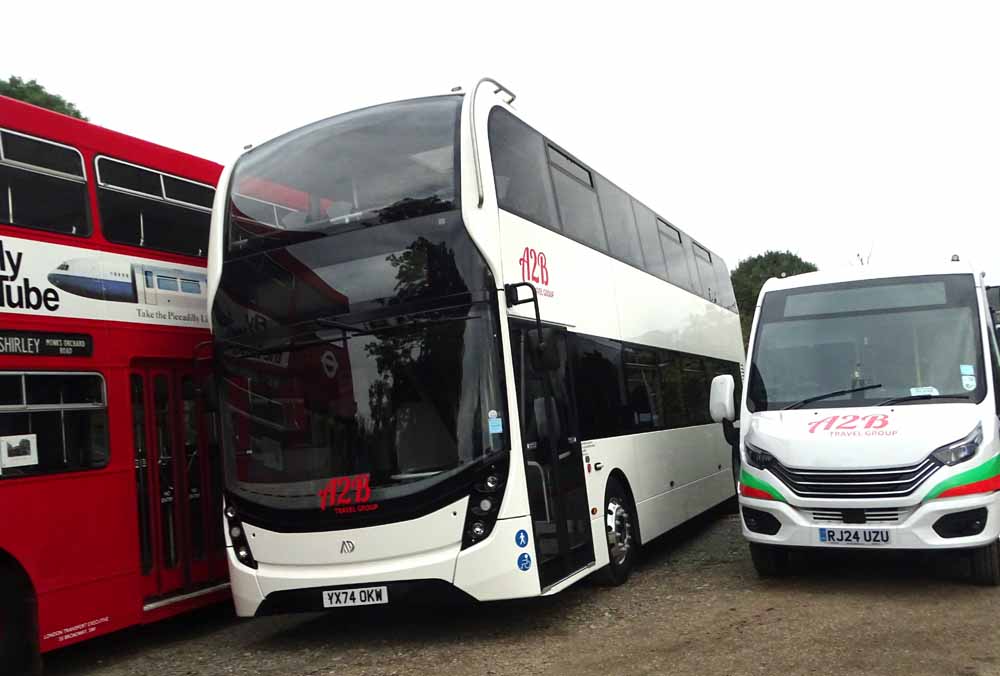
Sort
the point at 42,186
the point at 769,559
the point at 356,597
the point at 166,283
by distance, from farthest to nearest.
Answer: the point at 769,559 → the point at 166,283 → the point at 42,186 → the point at 356,597

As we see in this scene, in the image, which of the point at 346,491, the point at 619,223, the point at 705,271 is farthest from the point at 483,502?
the point at 705,271

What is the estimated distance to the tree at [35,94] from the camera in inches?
1169

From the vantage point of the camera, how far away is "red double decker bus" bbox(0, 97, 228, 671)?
293 inches

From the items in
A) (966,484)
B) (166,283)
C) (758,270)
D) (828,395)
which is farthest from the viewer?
(758,270)

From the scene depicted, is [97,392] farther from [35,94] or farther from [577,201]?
[35,94]

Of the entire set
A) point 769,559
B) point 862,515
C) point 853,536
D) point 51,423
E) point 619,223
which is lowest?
point 769,559

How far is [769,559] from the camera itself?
930 cm

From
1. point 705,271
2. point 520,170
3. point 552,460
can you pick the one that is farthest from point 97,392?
point 705,271

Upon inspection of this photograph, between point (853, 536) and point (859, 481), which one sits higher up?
point (859, 481)

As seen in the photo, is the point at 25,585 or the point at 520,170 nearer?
the point at 25,585

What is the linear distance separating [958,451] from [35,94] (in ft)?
95.1

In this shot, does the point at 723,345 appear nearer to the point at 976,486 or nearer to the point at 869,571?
the point at 869,571

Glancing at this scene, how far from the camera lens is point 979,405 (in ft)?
27.8

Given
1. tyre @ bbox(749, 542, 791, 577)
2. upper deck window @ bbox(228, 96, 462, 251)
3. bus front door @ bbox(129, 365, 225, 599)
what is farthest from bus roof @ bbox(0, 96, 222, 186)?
tyre @ bbox(749, 542, 791, 577)
